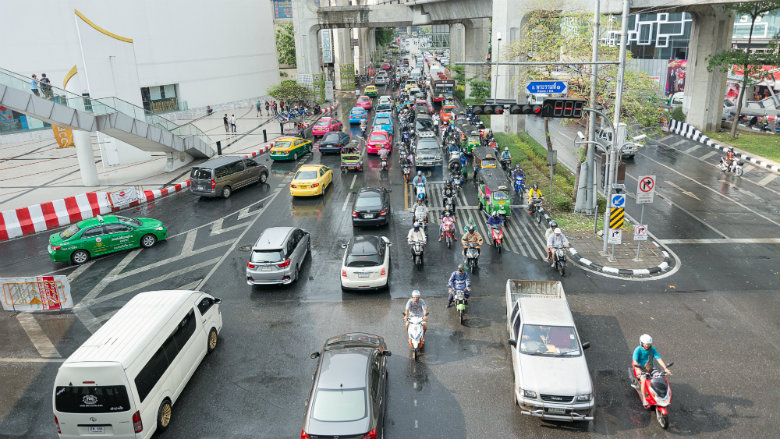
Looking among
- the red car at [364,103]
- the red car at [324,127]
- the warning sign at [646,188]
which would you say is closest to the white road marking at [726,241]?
the warning sign at [646,188]

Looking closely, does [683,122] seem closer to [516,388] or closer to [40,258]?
[516,388]

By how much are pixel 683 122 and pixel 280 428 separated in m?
41.7

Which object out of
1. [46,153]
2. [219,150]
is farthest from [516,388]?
[46,153]

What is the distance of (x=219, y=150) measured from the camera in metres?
37.1

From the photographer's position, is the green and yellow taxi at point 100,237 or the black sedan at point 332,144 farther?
the black sedan at point 332,144

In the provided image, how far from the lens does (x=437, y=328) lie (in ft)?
46.7

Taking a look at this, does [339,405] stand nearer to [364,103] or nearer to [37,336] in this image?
[37,336]

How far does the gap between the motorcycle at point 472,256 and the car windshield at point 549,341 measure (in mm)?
5874

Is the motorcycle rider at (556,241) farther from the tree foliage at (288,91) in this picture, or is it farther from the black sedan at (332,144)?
the tree foliage at (288,91)

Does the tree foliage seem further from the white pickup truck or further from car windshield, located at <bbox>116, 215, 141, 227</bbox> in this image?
the white pickup truck

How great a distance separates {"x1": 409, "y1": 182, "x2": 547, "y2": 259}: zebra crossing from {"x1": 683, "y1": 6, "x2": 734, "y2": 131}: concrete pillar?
80.6 ft

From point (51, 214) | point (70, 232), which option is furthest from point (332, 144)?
point (70, 232)

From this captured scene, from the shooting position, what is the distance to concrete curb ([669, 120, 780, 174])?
3062cm

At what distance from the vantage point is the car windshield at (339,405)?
919 cm
